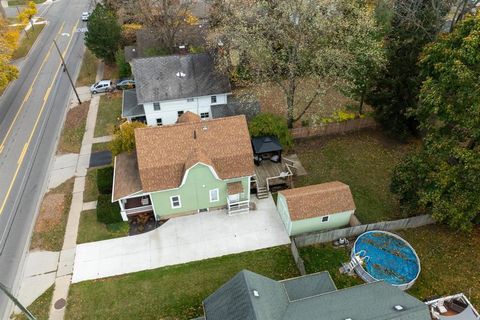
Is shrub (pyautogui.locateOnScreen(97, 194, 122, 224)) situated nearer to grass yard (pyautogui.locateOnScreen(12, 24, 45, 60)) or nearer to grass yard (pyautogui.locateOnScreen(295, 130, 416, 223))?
grass yard (pyautogui.locateOnScreen(295, 130, 416, 223))

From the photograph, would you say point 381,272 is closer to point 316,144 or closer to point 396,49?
point 316,144

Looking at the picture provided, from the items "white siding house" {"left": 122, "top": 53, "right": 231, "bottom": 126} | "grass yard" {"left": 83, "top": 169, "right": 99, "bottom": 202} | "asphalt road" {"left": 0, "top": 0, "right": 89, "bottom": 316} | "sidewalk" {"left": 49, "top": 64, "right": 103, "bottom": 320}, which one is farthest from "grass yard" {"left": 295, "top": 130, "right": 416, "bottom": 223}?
"asphalt road" {"left": 0, "top": 0, "right": 89, "bottom": 316}

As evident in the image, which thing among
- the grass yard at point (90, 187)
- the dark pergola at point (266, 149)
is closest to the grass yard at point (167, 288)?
the grass yard at point (90, 187)

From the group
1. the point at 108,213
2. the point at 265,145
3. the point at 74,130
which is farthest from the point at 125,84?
the point at 265,145

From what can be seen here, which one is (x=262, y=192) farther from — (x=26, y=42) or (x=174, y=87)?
(x=26, y=42)

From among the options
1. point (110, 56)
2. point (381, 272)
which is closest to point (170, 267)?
point (381, 272)

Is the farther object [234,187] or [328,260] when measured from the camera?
[234,187]
